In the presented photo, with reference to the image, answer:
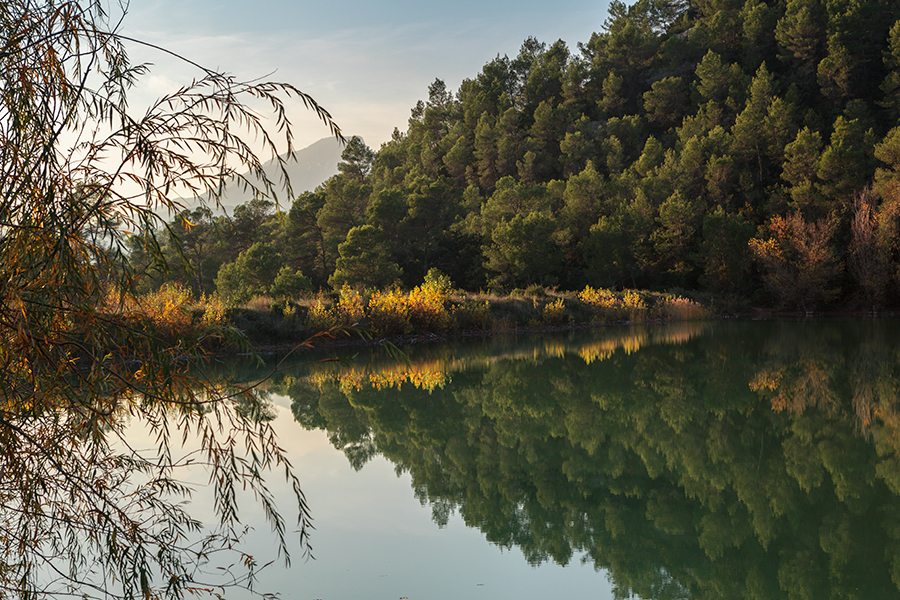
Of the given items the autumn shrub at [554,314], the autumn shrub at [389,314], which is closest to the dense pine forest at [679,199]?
the autumn shrub at [389,314]

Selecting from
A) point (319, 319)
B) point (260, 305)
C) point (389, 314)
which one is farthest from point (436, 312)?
point (260, 305)

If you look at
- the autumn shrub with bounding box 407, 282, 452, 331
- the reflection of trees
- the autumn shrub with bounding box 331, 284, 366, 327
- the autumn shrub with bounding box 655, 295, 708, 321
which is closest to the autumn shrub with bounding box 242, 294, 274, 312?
the autumn shrub with bounding box 331, 284, 366, 327

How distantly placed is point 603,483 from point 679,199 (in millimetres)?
29676

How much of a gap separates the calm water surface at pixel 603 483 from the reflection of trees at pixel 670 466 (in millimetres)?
14

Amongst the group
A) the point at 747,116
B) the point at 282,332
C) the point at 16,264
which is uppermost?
the point at 747,116

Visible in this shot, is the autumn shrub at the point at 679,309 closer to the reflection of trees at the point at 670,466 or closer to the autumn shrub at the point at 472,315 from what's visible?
the autumn shrub at the point at 472,315

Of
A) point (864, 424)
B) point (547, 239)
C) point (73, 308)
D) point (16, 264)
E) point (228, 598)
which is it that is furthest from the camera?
point (547, 239)

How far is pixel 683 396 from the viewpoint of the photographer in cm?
699

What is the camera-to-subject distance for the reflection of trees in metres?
2.86

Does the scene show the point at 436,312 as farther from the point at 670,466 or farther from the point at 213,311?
the point at 670,466

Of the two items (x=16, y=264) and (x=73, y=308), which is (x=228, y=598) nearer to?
(x=73, y=308)

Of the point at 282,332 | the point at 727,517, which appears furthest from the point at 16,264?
the point at 282,332

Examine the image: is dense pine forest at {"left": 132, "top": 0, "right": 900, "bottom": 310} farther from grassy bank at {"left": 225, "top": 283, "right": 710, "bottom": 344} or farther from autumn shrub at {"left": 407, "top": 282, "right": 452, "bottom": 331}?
autumn shrub at {"left": 407, "top": 282, "right": 452, "bottom": 331}

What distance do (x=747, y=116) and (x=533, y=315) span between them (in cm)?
2341
